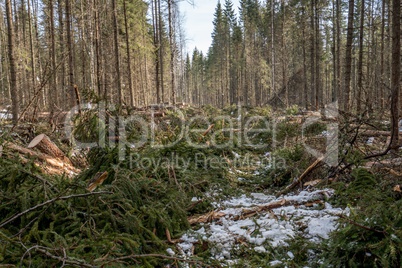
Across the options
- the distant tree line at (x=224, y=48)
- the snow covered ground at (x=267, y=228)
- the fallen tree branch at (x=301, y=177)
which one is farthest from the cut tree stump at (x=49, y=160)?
the distant tree line at (x=224, y=48)

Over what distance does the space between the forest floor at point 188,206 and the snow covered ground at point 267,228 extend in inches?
0.7

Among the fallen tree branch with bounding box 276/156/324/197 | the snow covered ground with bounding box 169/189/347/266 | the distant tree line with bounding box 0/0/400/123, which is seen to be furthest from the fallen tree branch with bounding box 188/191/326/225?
the distant tree line with bounding box 0/0/400/123

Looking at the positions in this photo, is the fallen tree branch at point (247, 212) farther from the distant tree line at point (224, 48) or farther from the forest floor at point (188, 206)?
the distant tree line at point (224, 48)

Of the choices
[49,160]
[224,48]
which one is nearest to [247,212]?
[49,160]

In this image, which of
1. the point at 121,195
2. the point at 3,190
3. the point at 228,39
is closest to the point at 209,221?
the point at 121,195

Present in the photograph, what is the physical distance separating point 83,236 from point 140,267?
809 mm

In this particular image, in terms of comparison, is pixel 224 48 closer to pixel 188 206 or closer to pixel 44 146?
pixel 44 146

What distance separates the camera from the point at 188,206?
475 cm

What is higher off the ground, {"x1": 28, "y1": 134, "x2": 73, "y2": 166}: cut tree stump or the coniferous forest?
{"x1": 28, "y1": 134, "x2": 73, "y2": 166}: cut tree stump

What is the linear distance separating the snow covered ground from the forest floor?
0.06ft

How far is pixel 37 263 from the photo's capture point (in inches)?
93.1

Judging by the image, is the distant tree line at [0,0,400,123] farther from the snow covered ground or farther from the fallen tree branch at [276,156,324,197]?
the snow covered ground

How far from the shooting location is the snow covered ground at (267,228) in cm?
346

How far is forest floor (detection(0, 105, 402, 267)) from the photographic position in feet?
9.02
